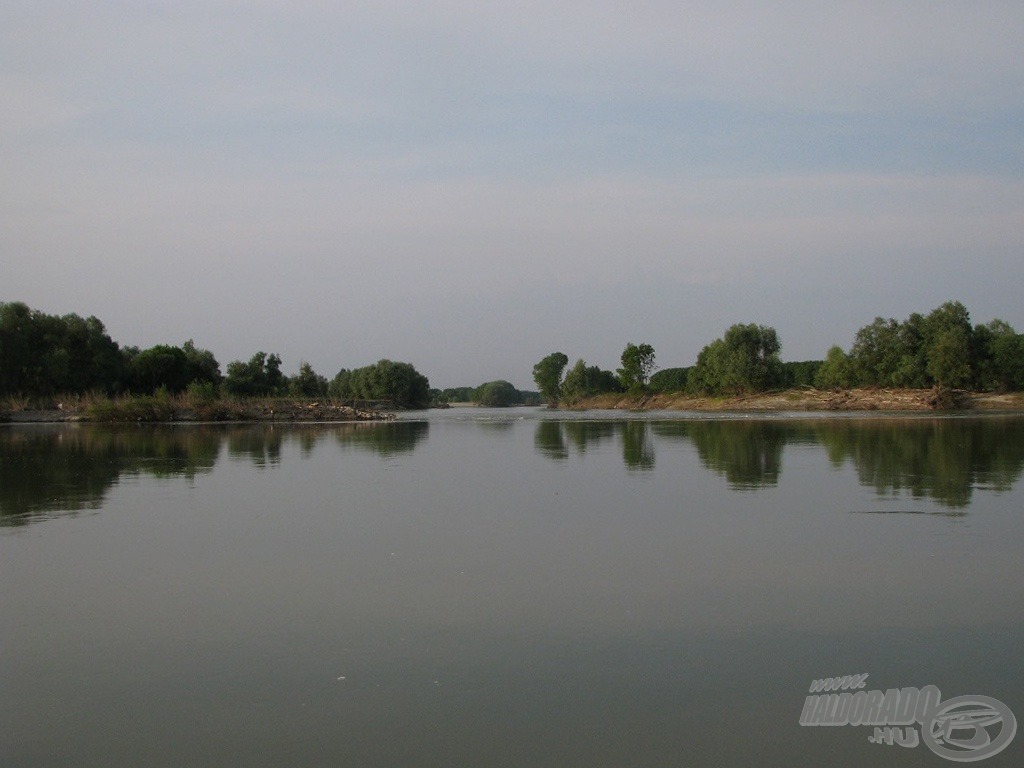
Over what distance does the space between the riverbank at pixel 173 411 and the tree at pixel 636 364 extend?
66099 millimetres

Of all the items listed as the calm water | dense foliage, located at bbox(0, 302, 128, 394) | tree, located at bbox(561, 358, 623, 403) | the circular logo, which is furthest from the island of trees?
the circular logo

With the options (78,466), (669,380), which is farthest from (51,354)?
(669,380)

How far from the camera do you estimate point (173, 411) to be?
5622 cm

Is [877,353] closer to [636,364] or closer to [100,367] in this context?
[636,364]

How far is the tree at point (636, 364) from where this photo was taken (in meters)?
123

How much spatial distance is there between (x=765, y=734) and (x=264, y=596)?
200 inches

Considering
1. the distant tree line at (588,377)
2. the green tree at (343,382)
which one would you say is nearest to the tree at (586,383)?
the distant tree line at (588,377)

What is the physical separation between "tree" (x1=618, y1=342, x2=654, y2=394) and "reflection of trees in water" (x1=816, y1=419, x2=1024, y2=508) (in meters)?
88.4

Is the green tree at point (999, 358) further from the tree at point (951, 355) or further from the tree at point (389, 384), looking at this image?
Answer: the tree at point (389, 384)

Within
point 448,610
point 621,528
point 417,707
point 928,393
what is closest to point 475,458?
point 621,528

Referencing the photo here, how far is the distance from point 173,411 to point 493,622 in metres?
53.9

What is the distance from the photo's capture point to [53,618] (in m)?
7.43

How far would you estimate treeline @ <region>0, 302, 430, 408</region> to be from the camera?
62.5 meters

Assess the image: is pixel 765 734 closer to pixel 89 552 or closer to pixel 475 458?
pixel 89 552
